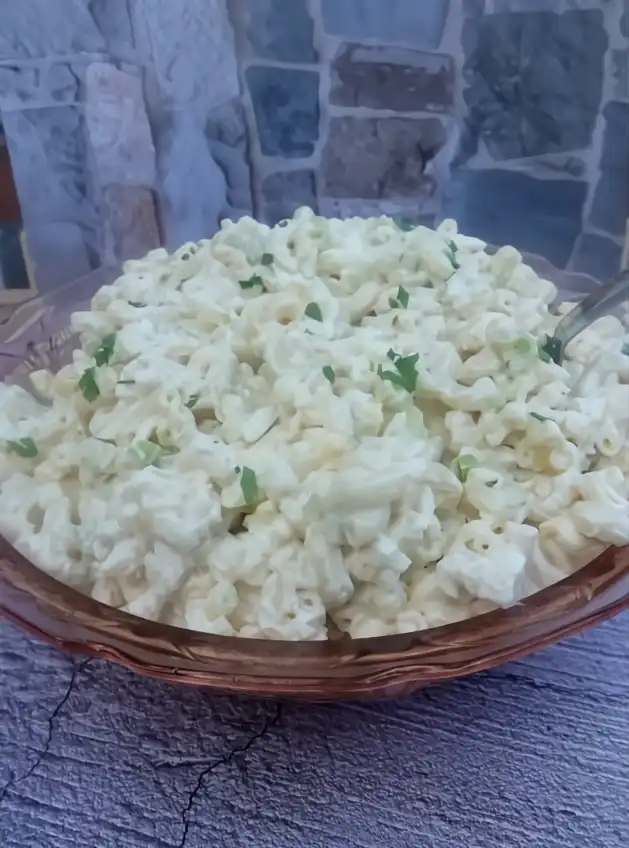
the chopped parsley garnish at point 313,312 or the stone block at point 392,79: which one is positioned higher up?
the stone block at point 392,79

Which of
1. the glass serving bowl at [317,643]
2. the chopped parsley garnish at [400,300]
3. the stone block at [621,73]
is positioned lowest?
the glass serving bowl at [317,643]

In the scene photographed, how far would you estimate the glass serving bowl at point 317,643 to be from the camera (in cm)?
48

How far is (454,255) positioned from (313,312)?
0.17 m

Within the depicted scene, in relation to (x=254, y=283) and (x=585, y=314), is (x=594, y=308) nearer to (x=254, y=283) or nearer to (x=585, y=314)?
(x=585, y=314)

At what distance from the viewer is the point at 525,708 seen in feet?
2.01

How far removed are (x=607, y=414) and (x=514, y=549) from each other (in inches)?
6.3

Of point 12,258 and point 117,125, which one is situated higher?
point 117,125

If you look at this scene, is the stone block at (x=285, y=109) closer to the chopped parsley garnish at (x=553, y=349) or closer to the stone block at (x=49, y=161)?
the stone block at (x=49, y=161)

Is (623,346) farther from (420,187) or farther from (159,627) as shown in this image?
(420,187)

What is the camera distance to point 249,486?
556 millimetres

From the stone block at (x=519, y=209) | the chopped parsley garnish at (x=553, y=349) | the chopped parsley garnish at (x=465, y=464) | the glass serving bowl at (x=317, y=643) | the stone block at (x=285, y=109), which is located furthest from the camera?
the stone block at (x=519, y=209)

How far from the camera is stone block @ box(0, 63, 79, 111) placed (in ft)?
3.43

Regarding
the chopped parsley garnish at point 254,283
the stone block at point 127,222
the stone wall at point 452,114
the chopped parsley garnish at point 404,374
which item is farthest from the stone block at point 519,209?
the chopped parsley garnish at point 404,374

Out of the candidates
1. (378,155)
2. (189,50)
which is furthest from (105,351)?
(378,155)
